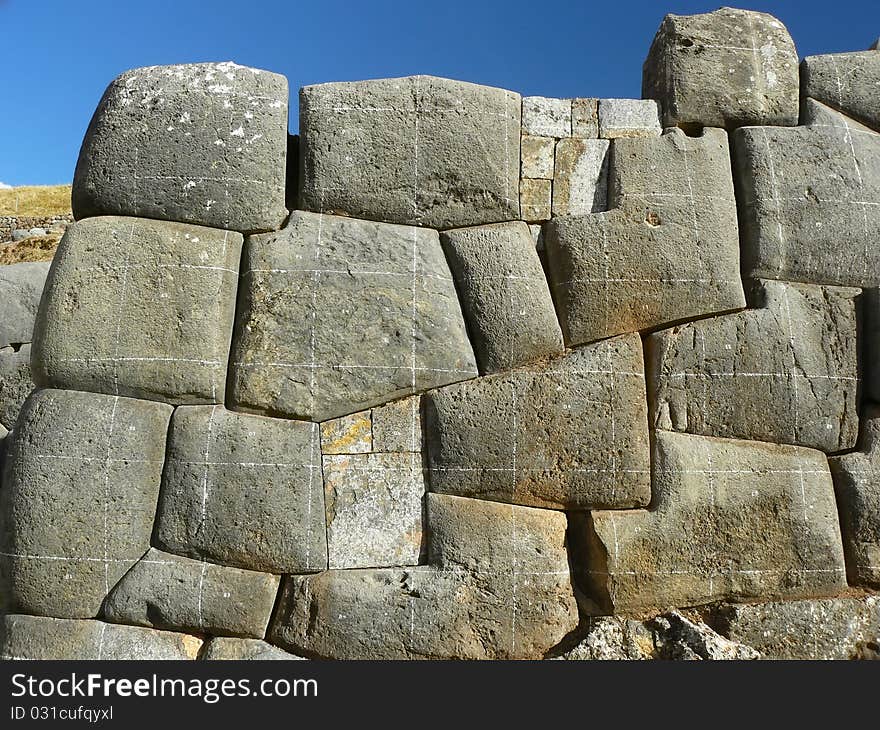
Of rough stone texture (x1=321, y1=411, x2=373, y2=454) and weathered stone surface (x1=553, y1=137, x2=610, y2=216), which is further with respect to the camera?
weathered stone surface (x1=553, y1=137, x2=610, y2=216)

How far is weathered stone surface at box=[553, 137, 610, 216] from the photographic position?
385 cm

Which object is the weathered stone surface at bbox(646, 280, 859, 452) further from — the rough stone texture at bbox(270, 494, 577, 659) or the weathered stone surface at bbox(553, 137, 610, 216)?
the rough stone texture at bbox(270, 494, 577, 659)

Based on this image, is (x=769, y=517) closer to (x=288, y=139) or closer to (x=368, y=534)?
(x=368, y=534)

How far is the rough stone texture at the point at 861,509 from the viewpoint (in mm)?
3623

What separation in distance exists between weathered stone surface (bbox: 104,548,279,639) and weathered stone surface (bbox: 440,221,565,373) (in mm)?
1370

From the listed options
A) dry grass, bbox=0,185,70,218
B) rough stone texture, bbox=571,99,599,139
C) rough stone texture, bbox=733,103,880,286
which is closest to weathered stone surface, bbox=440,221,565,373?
rough stone texture, bbox=571,99,599,139

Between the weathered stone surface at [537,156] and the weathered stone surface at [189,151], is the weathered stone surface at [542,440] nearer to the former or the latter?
the weathered stone surface at [537,156]

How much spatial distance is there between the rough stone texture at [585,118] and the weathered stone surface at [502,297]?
66 cm

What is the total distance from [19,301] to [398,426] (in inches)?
136

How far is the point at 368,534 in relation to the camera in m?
3.44

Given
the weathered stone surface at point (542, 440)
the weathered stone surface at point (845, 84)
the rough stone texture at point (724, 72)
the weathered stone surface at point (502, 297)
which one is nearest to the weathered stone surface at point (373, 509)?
the weathered stone surface at point (542, 440)

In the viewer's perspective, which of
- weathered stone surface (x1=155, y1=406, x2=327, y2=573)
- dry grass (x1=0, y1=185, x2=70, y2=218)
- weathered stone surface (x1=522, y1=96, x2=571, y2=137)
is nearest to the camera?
weathered stone surface (x1=155, y1=406, x2=327, y2=573)

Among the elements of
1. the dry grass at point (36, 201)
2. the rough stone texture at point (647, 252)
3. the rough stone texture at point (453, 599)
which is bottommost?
the rough stone texture at point (453, 599)

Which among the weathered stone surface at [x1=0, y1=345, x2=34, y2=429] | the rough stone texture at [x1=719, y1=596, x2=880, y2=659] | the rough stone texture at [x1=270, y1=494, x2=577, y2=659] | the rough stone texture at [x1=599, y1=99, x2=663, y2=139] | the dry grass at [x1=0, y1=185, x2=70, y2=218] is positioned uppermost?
the dry grass at [x1=0, y1=185, x2=70, y2=218]
